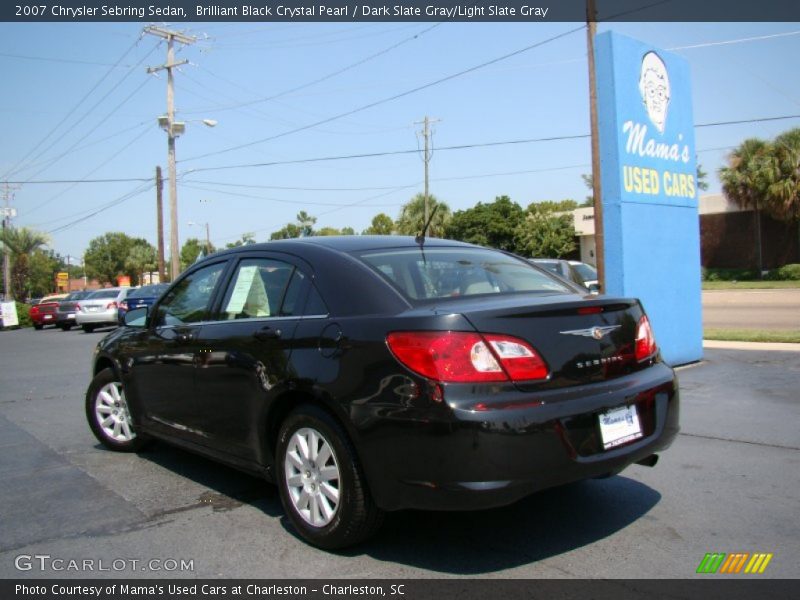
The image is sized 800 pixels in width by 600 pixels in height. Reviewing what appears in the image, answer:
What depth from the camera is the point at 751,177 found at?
3841 centimetres

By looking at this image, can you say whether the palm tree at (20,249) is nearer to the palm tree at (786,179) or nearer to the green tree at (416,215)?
the green tree at (416,215)

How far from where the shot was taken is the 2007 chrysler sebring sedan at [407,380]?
311cm

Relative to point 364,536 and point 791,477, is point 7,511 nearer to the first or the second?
point 364,536

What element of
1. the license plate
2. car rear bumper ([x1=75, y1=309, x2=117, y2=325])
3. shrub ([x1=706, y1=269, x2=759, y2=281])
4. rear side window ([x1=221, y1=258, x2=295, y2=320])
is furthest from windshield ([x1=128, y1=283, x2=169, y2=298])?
shrub ([x1=706, y1=269, x2=759, y2=281])

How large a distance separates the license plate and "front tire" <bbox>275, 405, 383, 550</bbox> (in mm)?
1145

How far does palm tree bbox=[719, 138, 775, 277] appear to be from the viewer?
124 ft

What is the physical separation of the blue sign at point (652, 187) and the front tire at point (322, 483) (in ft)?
19.6

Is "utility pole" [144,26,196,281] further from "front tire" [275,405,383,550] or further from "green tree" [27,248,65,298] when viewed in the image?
"green tree" [27,248,65,298]

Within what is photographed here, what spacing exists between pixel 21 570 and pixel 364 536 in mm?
1693

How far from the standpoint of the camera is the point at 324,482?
3568mm

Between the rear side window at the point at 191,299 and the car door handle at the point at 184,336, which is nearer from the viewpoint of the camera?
the car door handle at the point at 184,336

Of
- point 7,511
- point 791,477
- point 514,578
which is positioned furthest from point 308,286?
point 791,477

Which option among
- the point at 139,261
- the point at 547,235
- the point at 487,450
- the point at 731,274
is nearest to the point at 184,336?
the point at 487,450

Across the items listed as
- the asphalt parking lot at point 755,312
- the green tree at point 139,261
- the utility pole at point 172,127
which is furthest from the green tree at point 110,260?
the asphalt parking lot at point 755,312
